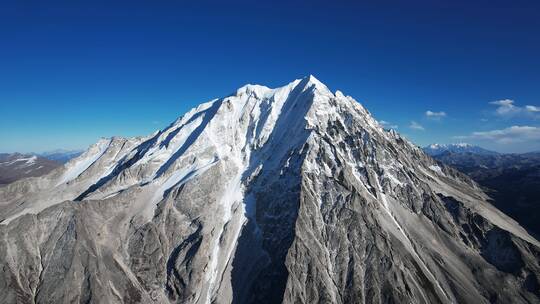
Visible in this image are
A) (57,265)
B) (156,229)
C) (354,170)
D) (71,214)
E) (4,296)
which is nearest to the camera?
(4,296)

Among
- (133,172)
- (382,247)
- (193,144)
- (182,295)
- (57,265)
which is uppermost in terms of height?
(193,144)

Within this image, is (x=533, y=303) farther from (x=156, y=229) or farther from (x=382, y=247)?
(x=156, y=229)

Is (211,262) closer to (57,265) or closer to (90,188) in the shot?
(57,265)

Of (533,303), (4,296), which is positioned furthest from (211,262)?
(533,303)

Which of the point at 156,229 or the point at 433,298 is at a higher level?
the point at 156,229

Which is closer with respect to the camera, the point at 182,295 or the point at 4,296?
the point at 4,296

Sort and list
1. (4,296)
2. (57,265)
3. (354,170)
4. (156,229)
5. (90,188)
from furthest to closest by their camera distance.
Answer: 1. (90,188)
2. (354,170)
3. (156,229)
4. (57,265)
5. (4,296)
